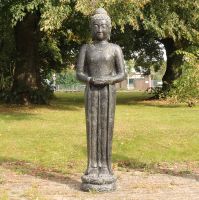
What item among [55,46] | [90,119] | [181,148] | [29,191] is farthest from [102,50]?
[55,46]

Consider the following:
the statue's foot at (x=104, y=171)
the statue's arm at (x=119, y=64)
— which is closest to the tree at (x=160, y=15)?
the statue's arm at (x=119, y=64)

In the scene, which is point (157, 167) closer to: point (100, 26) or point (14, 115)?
point (100, 26)

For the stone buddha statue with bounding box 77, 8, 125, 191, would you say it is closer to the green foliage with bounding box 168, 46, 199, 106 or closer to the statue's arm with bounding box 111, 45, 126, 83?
the statue's arm with bounding box 111, 45, 126, 83

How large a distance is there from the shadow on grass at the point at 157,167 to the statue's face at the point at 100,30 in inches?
126

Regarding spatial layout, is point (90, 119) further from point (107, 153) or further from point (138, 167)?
point (138, 167)

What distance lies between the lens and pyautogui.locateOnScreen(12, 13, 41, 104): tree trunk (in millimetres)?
26656

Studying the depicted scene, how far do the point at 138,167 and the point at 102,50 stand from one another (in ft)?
11.2

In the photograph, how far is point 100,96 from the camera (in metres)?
8.63

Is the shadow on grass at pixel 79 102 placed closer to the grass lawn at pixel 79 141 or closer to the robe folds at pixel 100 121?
the grass lawn at pixel 79 141

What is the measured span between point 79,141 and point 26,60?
13193 millimetres

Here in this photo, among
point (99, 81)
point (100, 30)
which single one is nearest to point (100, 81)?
point (99, 81)

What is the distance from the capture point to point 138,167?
11.1 meters

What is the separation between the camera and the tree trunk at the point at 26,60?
26656 millimetres

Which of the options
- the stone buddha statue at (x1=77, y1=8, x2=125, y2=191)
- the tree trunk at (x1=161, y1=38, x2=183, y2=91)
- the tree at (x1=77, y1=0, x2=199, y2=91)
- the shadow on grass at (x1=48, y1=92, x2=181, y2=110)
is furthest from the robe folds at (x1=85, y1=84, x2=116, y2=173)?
the tree trunk at (x1=161, y1=38, x2=183, y2=91)
